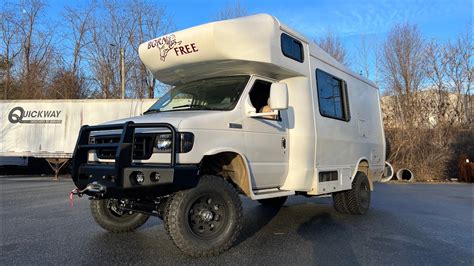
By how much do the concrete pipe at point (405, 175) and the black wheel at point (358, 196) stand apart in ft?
40.6

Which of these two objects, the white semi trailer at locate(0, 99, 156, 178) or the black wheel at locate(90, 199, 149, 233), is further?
the white semi trailer at locate(0, 99, 156, 178)

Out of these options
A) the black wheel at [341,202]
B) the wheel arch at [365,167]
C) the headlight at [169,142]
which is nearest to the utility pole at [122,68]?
the wheel arch at [365,167]

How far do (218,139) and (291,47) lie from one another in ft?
7.20

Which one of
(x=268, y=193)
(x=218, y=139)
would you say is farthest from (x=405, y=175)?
(x=218, y=139)

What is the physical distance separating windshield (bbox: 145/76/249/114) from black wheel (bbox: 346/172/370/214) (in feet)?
12.1

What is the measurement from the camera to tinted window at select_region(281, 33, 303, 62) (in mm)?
6134

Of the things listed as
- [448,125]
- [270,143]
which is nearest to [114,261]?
[270,143]

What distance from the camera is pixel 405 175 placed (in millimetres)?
20047

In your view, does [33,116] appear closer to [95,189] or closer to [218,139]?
[95,189]

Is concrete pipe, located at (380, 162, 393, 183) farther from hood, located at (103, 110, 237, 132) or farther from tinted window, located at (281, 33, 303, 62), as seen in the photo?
hood, located at (103, 110, 237, 132)

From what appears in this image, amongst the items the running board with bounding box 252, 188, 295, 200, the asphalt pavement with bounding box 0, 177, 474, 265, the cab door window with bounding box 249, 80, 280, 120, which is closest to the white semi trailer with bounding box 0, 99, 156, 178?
the asphalt pavement with bounding box 0, 177, 474, 265

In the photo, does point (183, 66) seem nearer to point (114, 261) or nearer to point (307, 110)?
point (307, 110)

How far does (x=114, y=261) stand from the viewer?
183 inches

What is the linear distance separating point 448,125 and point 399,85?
560 centimetres
